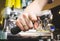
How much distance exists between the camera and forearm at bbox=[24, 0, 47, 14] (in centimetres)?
135

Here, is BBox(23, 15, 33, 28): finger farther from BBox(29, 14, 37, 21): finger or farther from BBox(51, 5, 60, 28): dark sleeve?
BBox(51, 5, 60, 28): dark sleeve

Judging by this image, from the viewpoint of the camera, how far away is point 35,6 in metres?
1.37

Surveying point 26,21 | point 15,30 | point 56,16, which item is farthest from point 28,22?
point 56,16

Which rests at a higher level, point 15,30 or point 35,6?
point 35,6

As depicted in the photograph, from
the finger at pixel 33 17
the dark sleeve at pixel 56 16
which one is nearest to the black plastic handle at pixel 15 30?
the finger at pixel 33 17

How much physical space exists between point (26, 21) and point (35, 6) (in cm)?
15

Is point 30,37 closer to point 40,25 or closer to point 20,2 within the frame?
point 40,25

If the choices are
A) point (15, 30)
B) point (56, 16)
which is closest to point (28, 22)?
point (15, 30)

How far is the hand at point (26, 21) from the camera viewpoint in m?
1.31

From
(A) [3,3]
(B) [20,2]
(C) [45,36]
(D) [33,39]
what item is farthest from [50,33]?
(A) [3,3]

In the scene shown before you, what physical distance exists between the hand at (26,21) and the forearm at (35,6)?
0.04 meters

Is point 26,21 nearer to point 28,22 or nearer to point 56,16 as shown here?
point 28,22

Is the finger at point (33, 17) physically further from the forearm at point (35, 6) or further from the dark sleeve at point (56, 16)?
the dark sleeve at point (56, 16)

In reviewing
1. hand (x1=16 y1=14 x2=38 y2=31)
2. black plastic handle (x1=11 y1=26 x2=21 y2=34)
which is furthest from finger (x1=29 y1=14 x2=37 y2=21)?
black plastic handle (x1=11 y1=26 x2=21 y2=34)
